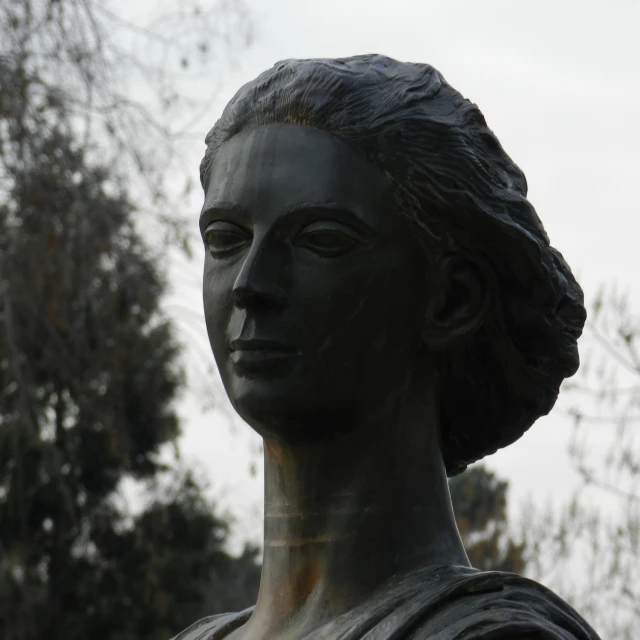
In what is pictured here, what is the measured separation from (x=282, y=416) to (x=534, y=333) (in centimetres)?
66

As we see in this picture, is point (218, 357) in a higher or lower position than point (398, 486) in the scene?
higher

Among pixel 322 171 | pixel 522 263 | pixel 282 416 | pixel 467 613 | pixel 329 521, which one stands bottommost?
pixel 467 613

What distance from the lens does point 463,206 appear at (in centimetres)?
342

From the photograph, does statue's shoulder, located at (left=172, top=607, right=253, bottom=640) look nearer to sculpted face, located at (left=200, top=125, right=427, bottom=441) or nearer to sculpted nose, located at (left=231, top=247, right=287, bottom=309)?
sculpted face, located at (left=200, top=125, right=427, bottom=441)

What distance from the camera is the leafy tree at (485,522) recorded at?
16625 millimetres

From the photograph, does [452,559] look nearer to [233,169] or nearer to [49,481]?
[233,169]

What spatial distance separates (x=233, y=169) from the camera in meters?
3.54

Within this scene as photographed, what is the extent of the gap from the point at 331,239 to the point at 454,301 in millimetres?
346

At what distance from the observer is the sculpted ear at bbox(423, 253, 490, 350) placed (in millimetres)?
3455

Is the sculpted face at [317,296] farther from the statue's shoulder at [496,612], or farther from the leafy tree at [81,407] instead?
the leafy tree at [81,407]

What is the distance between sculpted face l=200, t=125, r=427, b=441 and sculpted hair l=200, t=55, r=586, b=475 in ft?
0.22

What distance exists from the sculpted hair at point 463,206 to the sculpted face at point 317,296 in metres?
0.07

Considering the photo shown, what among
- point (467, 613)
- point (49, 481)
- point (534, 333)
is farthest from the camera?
point (49, 481)

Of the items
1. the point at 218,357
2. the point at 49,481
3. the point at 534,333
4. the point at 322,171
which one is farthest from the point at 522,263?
the point at 49,481
